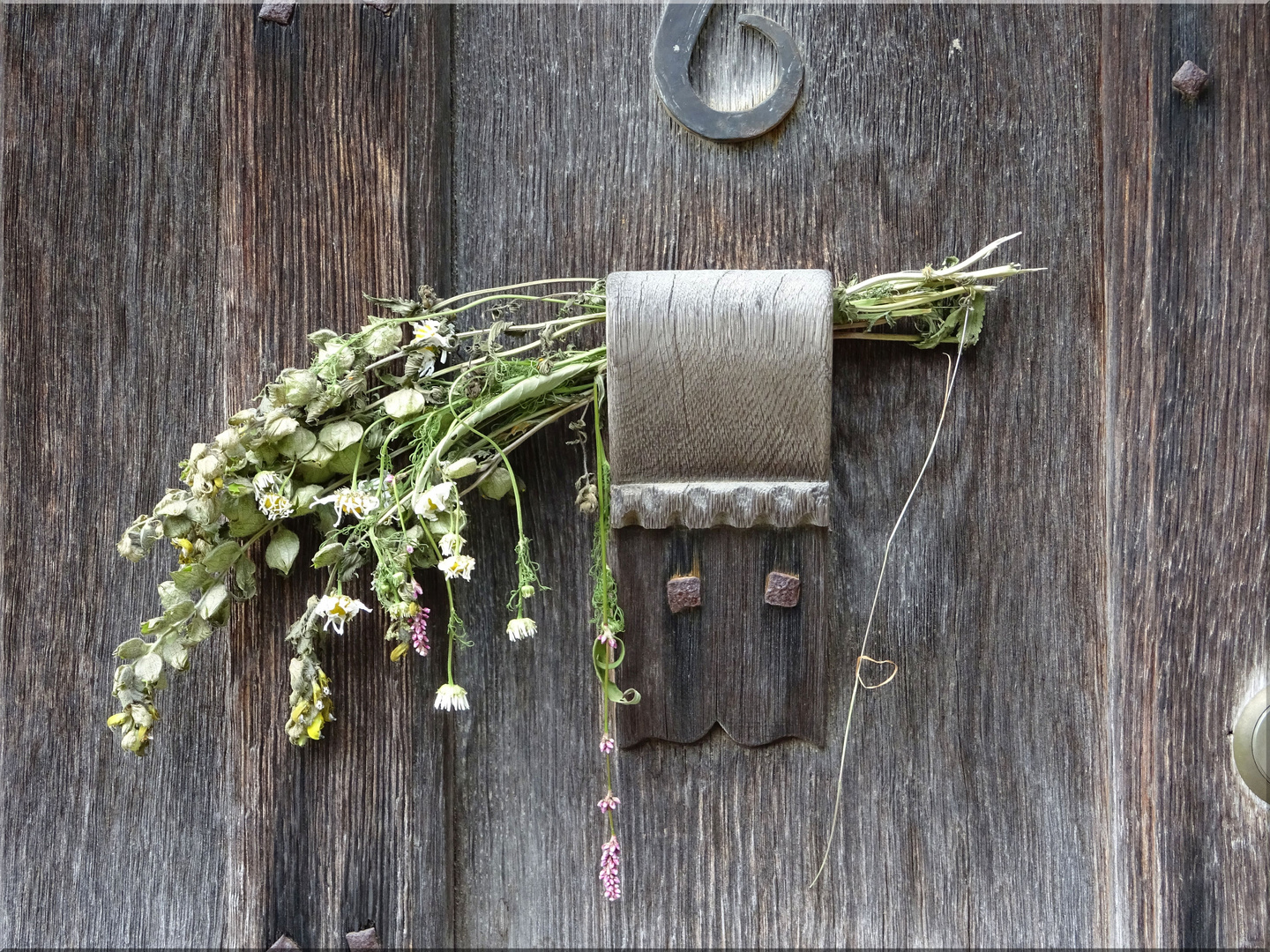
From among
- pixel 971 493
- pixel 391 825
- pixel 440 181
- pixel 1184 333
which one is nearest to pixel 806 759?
pixel 971 493

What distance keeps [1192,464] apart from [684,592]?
61 centimetres

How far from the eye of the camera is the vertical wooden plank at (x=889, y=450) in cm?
98

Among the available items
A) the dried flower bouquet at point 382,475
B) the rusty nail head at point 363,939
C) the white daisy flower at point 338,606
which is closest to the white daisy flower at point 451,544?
the dried flower bouquet at point 382,475

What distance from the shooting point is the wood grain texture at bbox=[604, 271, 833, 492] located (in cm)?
83

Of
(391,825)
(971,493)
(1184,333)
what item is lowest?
(391,825)

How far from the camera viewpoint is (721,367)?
84 centimetres

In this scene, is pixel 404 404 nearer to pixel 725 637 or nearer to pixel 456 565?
pixel 456 565

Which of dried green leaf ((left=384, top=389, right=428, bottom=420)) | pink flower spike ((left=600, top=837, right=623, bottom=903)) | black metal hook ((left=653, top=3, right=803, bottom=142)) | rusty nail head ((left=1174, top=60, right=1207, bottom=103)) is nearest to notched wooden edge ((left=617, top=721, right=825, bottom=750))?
pink flower spike ((left=600, top=837, right=623, bottom=903))

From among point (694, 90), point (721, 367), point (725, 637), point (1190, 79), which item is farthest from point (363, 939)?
point (1190, 79)

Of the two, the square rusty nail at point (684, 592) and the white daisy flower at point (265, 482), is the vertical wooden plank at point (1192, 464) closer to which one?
the square rusty nail at point (684, 592)

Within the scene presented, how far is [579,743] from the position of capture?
101cm

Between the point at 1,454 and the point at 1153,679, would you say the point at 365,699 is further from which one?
the point at 1153,679

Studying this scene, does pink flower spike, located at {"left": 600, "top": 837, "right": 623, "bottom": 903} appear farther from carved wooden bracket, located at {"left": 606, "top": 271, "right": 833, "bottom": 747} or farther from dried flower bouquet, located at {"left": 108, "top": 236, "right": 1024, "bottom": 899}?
carved wooden bracket, located at {"left": 606, "top": 271, "right": 833, "bottom": 747}

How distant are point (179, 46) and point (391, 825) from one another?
973 mm
